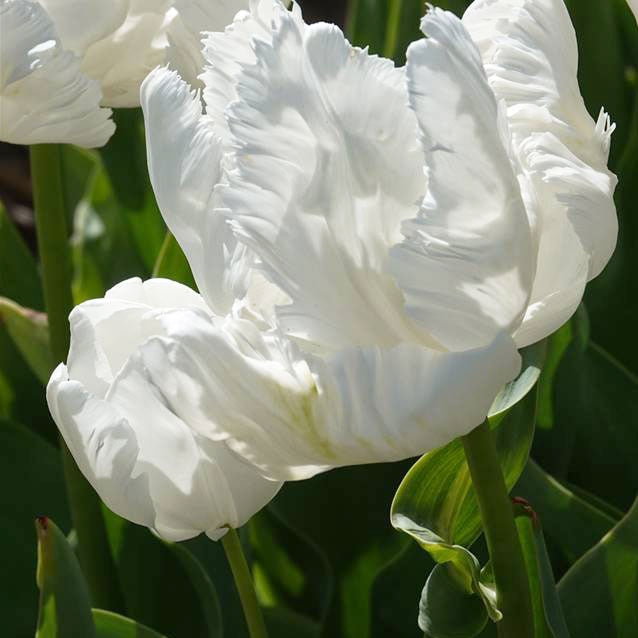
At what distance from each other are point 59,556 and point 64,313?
0.75 ft

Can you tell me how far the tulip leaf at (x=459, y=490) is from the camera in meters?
0.49

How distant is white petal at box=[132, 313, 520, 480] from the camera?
0.40 m

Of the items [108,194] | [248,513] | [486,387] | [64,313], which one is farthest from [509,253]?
[108,194]

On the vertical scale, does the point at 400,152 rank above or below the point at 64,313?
above

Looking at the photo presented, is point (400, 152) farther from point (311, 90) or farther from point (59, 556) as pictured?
point (59, 556)

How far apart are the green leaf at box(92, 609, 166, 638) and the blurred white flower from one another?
0.88 ft

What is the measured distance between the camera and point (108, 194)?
1.22 meters

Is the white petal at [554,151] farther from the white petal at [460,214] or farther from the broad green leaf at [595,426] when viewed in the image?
the broad green leaf at [595,426]

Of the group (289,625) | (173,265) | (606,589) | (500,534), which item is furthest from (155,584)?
(500,534)

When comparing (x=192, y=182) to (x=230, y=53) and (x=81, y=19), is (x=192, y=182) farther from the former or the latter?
(x=81, y=19)

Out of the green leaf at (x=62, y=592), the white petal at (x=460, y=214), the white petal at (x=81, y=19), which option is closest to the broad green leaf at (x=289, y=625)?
the green leaf at (x=62, y=592)

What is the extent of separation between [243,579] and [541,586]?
13 cm

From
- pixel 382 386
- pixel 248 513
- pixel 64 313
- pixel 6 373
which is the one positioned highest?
pixel 382 386

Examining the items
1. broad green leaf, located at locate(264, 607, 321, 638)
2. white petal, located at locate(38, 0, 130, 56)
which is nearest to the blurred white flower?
white petal, located at locate(38, 0, 130, 56)
